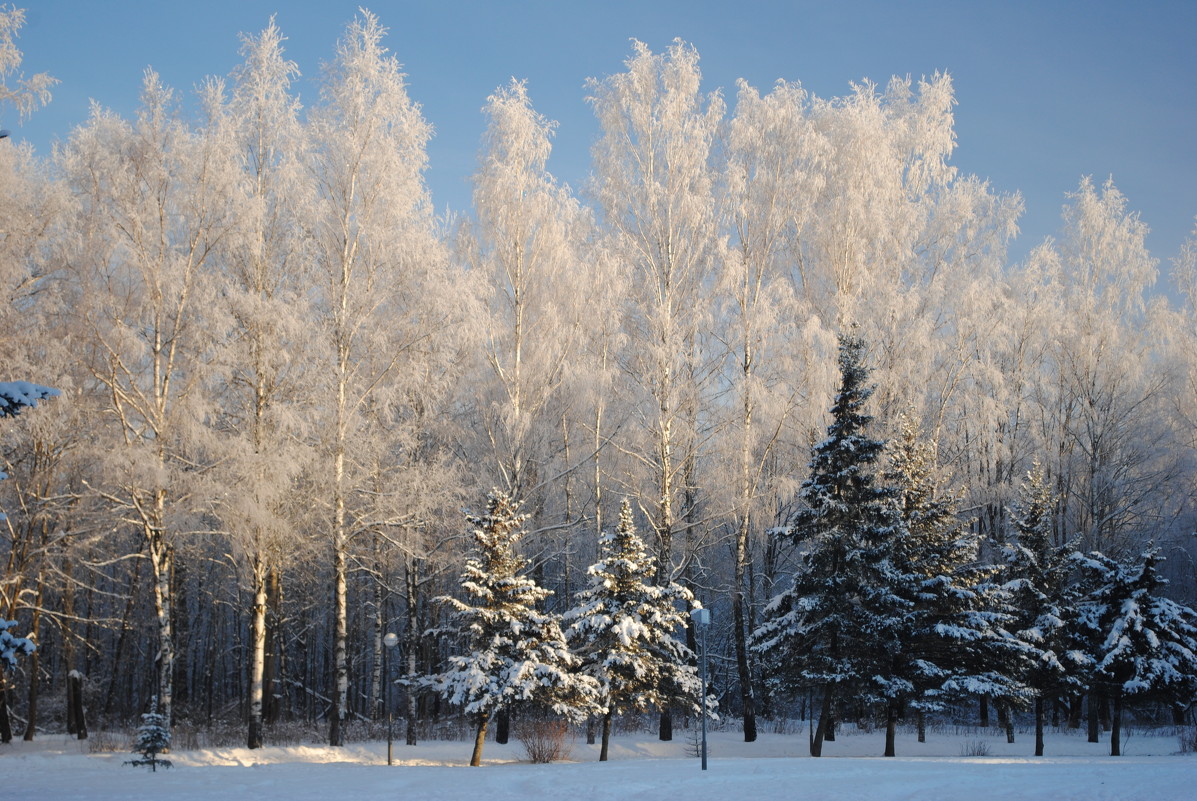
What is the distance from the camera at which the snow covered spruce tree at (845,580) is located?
57.6 feet

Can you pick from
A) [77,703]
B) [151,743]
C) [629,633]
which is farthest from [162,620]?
[77,703]

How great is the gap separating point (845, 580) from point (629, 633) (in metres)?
4.62

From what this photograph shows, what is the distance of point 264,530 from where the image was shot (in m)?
16.1

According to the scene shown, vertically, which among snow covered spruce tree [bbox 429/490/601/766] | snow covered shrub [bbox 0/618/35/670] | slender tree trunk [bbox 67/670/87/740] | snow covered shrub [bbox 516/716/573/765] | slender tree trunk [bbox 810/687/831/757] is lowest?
slender tree trunk [bbox 67/670/87/740]

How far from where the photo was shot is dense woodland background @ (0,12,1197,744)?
16203mm

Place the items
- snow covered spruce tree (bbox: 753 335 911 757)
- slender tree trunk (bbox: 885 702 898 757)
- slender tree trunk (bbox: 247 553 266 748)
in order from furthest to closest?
slender tree trunk (bbox: 885 702 898 757), snow covered spruce tree (bbox: 753 335 911 757), slender tree trunk (bbox: 247 553 266 748)

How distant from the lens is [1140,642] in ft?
68.7

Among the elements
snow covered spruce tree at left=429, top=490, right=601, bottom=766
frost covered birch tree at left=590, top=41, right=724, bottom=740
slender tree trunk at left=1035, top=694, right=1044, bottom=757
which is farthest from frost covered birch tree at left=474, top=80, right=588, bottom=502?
slender tree trunk at left=1035, top=694, right=1044, bottom=757

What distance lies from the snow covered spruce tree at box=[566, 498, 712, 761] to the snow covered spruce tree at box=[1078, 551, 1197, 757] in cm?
1082

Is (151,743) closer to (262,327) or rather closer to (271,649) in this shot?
(262,327)

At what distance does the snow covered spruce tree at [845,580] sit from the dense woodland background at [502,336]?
1.40 metres

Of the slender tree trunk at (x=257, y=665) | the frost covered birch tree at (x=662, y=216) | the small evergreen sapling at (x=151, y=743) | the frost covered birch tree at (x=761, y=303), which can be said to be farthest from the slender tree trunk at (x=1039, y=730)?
the small evergreen sapling at (x=151, y=743)

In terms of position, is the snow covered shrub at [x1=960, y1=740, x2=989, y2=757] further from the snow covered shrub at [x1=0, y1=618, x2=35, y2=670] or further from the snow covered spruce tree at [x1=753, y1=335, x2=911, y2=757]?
the snow covered shrub at [x1=0, y1=618, x2=35, y2=670]

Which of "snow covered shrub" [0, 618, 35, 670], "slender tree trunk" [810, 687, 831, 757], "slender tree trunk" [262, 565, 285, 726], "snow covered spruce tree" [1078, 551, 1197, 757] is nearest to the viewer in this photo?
"snow covered shrub" [0, 618, 35, 670]
